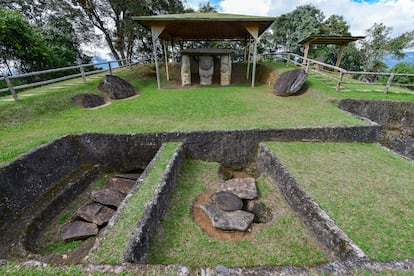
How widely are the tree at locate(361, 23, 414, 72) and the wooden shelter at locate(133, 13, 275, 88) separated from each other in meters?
15.3

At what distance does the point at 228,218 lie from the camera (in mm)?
3307

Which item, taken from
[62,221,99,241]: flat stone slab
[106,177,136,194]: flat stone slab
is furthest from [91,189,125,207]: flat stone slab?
[62,221,99,241]: flat stone slab

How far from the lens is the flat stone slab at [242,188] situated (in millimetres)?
3885

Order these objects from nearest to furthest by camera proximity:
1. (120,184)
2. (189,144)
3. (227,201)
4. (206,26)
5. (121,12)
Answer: (227,201) → (120,184) → (189,144) → (206,26) → (121,12)

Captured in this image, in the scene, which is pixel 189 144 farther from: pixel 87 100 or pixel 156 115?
pixel 87 100

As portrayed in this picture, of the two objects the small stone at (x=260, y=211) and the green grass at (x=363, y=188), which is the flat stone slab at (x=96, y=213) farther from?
the green grass at (x=363, y=188)

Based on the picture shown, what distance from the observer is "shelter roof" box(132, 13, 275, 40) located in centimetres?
786

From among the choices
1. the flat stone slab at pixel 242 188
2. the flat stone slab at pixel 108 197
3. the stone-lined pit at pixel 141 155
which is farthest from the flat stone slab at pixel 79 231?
the flat stone slab at pixel 242 188

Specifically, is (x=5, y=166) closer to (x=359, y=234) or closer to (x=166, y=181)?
(x=166, y=181)

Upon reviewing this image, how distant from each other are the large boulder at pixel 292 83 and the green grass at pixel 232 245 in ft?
19.0

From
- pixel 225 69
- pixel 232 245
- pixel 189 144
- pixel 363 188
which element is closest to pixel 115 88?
pixel 189 144

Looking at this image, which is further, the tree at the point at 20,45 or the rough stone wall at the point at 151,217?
the tree at the point at 20,45

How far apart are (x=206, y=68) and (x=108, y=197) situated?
832 centimetres

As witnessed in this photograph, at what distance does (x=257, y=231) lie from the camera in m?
3.05
